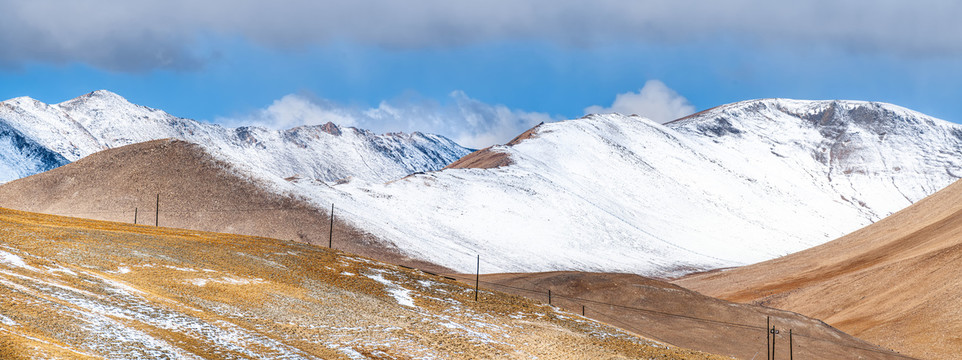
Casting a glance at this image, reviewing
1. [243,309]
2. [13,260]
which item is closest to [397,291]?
[243,309]

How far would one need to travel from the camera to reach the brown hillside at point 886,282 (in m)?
75.8

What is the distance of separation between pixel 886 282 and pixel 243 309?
7484 cm

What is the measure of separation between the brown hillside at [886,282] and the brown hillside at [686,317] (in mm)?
7565

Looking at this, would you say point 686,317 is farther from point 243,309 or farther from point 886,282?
point 243,309

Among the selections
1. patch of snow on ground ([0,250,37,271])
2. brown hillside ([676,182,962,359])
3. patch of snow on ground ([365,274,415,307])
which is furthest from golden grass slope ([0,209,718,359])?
brown hillside ([676,182,962,359])

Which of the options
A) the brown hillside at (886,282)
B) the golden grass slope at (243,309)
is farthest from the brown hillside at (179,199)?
the golden grass slope at (243,309)

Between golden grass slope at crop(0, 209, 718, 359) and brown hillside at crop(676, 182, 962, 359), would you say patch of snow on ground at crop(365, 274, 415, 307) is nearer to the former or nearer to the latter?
golden grass slope at crop(0, 209, 718, 359)

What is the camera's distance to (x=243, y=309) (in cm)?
3991

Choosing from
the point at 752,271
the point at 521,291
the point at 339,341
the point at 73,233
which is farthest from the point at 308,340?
the point at 752,271

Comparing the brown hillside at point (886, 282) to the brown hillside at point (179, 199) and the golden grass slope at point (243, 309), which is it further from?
the brown hillside at point (179, 199)

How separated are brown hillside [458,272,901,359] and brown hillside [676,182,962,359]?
298 inches

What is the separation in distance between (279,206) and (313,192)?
11.6 m

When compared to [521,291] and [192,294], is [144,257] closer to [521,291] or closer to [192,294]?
[192,294]

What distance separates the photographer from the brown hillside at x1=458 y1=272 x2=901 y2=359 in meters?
67.4
